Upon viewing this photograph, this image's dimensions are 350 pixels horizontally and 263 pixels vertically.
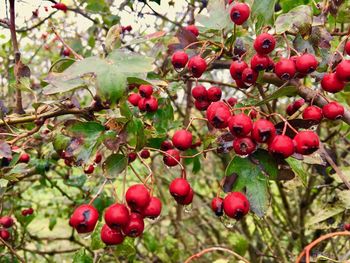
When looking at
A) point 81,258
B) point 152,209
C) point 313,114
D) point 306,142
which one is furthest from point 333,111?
point 81,258

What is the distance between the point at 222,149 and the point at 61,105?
1.61ft

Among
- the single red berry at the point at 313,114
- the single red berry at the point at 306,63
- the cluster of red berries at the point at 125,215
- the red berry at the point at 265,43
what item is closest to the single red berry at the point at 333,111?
the single red berry at the point at 313,114

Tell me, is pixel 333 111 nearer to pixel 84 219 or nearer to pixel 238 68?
pixel 238 68

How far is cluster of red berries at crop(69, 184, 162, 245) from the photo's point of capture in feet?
3.42

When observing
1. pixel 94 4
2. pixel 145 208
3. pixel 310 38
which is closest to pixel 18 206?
pixel 94 4

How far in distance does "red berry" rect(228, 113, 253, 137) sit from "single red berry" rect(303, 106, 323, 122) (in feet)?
0.61

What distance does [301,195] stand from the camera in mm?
3379

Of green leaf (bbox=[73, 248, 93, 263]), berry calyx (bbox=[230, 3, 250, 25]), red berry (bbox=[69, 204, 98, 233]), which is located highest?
berry calyx (bbox=[230, 3, 250, 25])

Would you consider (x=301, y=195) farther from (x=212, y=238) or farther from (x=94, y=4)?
(x=94, y=4)

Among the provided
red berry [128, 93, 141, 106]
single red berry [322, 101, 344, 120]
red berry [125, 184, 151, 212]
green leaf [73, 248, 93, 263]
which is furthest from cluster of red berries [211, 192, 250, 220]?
green leaf [73, 248, 93, 263]

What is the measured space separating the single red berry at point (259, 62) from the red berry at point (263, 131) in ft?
0.53

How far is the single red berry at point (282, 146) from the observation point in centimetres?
105

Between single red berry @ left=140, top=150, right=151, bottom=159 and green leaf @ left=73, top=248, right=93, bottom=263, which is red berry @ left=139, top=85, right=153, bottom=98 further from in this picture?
green leaf @ left=73, top=248, right=93, bottom=263

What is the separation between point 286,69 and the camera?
44.1 inches
